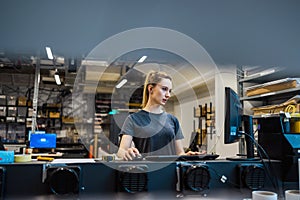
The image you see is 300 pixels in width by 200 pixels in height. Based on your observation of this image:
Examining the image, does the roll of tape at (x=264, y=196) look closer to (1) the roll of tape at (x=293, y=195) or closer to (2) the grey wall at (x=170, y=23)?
(1) the roll of tape at (x=293, y=195)

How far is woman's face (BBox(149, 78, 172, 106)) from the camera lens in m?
1.34

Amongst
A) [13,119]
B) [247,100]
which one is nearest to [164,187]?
[247,100]

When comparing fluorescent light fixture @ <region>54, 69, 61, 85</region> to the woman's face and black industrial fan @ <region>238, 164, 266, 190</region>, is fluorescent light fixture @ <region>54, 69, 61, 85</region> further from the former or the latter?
black industrial fan @ <region>238, 164, 266, 190</region>

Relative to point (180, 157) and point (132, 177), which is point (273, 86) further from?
point (132, 177)

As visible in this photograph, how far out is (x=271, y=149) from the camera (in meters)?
1.04

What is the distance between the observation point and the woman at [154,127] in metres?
1.27

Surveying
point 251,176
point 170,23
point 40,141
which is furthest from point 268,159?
point 40,141

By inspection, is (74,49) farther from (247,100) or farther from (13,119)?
(13,119)

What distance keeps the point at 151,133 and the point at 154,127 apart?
4 centimetres

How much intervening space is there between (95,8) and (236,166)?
1017 millimetres

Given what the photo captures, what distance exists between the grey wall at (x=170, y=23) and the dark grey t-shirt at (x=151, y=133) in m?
0.51

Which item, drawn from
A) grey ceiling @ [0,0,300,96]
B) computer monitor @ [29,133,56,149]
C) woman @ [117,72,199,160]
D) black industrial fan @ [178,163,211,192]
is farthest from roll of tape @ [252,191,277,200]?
computer monitor @ [29,133,56,149]

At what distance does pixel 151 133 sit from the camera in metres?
1.29

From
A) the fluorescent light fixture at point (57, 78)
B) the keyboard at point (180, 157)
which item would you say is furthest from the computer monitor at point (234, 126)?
the fluorescent light fixture at point (57, 78)
